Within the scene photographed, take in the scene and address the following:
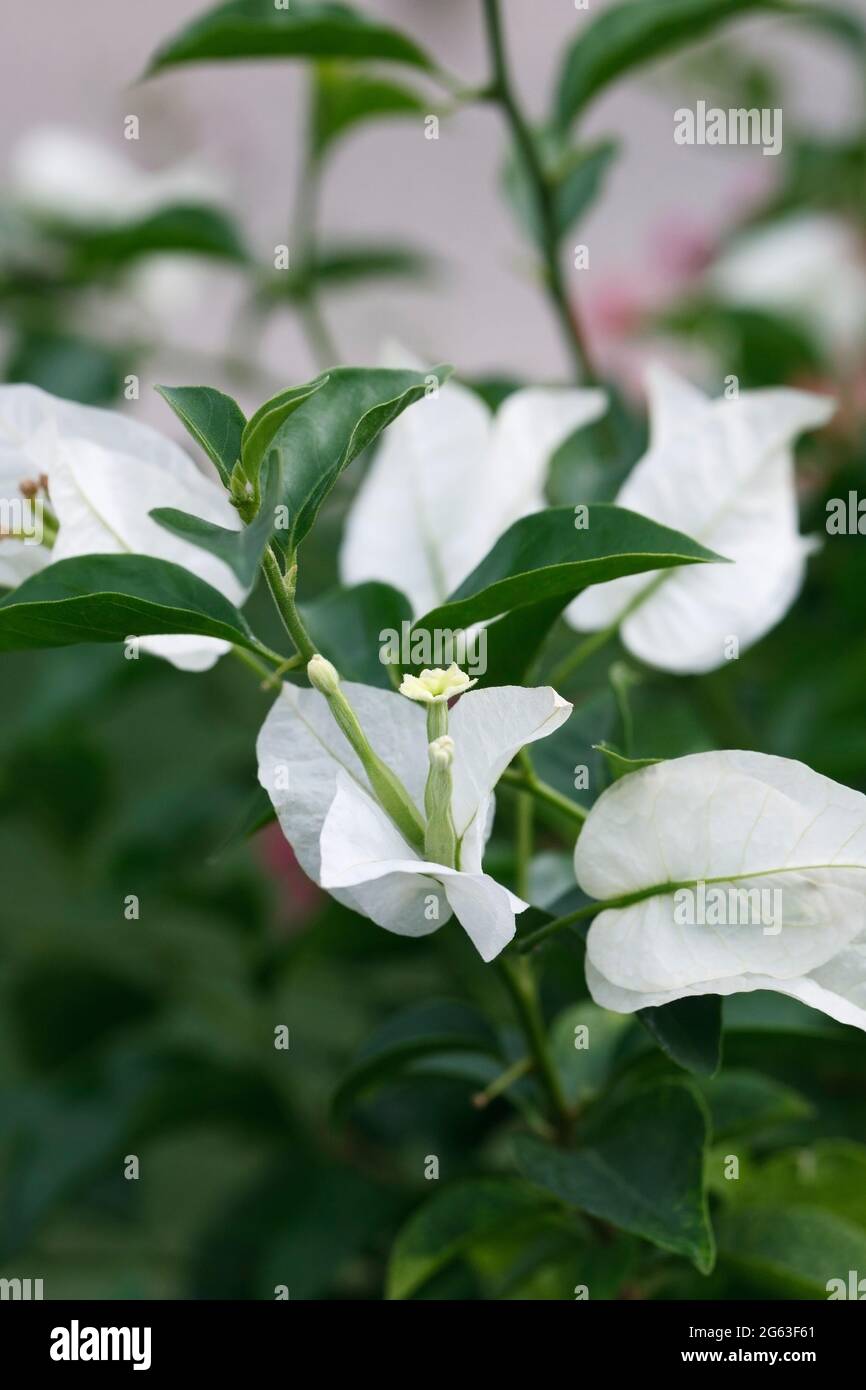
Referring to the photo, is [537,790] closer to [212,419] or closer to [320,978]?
[212,419]

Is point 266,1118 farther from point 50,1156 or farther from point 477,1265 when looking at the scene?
point 477,1265

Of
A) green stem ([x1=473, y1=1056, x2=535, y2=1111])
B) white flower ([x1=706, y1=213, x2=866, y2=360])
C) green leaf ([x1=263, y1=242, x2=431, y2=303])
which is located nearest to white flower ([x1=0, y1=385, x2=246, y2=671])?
green stem ([x1=473, y1=1056, x2=535, y2=1111])

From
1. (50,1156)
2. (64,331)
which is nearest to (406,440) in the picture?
(50,1156)

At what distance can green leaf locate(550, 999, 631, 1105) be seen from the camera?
44 centimetres

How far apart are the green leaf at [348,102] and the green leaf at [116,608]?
0.46m

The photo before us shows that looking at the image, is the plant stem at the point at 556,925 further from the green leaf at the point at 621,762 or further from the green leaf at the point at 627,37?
the green leaf at the point at 627,37

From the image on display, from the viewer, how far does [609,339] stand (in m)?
1.33

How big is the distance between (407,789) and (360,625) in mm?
67

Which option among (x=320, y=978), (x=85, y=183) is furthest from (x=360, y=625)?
(x=85, y=183)

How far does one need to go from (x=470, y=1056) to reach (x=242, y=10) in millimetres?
404

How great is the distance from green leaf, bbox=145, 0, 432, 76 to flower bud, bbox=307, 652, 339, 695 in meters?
0.36

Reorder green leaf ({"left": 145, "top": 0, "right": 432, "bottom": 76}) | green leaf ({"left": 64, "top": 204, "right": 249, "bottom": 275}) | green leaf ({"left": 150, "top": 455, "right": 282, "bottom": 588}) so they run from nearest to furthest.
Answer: green leaf ({"left": 150, "top": 455, "right": 282, "bottom": 588}) → green leaf ({"left": 145, "top": 0, "right": 432, "bottom": 76}) → green leaf ({"left": 64, "top": 204, "right": 249, "bottom": 275})

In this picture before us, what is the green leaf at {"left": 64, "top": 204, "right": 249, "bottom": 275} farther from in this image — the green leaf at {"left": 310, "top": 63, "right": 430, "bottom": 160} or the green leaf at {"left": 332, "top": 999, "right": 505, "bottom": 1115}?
the green leaf at {"left": 332, "top": 999, "right": 505, "bottom": 1115}

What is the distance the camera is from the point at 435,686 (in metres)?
0.29
